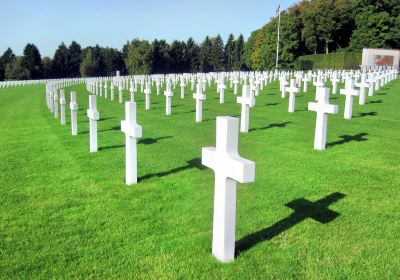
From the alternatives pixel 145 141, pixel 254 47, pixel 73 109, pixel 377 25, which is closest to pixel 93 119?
pixel 145 141

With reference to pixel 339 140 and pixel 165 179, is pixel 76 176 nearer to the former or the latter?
pixel 165 179

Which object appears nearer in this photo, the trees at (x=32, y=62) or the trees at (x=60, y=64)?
the trees at (x=32, y=62)

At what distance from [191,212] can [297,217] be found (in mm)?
1175

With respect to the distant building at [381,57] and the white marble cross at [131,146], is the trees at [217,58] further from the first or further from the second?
the white marble cross at [131,146]

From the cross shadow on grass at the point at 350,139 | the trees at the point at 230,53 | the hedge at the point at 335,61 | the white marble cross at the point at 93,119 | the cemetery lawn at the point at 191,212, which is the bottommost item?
the cemetery lawn at the point at 191,212

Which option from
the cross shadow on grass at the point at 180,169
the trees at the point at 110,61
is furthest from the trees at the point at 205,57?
A: the cross shadow on grass at the point at 180,169

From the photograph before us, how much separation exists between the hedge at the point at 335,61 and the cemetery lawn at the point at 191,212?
50802mm

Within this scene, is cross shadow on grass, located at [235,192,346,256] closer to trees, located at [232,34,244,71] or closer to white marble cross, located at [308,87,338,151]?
white marble cross, located at [308,87,338,151]

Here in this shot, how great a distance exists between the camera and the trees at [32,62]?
3147 inches

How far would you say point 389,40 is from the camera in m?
63.4

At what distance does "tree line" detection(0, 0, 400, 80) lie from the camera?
63.3m

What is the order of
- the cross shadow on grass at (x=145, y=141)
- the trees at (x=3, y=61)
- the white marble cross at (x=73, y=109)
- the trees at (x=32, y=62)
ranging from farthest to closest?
the trees at (x=3, y=61) < the trees at (x=32, y=62) < the white marble cross at (x=73, y=109) < the cross shadow on grass at (x=145, y=141)

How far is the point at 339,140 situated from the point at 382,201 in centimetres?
379

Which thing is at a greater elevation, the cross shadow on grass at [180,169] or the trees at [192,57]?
the trees at [192,57]
